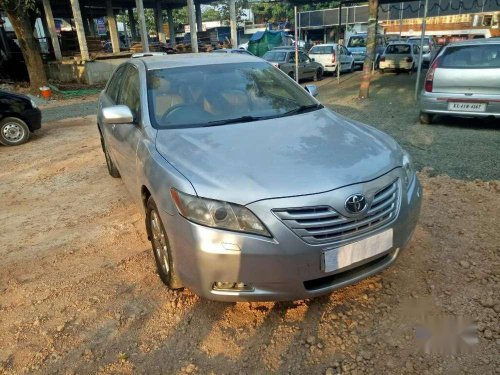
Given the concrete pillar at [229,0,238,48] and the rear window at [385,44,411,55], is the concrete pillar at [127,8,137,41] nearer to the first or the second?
the concrete pillar at [229,0,238,48]

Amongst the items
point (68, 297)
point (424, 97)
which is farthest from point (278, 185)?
point (424, 97)

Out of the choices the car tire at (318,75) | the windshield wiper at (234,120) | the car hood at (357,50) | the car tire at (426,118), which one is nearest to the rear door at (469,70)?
the car tire at (426,118)

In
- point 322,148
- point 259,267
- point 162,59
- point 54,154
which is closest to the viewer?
point 259,267

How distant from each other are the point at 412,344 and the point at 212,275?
124 centimetres

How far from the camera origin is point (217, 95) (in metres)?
3.34

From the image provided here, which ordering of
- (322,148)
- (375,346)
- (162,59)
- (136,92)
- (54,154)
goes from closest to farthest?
(375,346), (322,148), (136,92), (162,59), (54,154)

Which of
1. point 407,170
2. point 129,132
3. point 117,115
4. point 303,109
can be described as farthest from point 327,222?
point 129,132

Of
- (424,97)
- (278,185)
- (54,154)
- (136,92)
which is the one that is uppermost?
(136,92)

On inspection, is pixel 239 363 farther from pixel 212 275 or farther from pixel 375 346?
pixel 375 346

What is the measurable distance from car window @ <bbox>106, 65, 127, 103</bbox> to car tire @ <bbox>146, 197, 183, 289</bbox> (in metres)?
1.91

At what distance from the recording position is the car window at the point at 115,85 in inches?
171

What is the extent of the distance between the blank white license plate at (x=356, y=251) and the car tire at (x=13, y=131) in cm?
743

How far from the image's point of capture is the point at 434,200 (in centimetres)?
410

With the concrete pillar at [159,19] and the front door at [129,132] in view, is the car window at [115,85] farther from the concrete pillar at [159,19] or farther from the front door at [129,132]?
the concrete pillar at [159,19]
